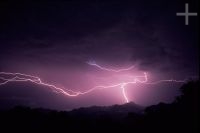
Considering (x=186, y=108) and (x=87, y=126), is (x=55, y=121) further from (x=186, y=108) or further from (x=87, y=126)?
(x=186, y=108)

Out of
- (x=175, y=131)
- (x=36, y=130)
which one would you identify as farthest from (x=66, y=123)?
(x=175, y=131)

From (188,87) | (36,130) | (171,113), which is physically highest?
(188,87)

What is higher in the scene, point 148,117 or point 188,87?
point 188,87

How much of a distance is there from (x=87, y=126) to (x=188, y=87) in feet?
25.1

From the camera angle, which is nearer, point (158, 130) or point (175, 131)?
point (175, 131)

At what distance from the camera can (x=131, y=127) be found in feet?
53.2

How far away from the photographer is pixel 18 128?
16500 millimetres

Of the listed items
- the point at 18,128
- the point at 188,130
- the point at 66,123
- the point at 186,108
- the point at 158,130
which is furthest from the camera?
the point at 66,123

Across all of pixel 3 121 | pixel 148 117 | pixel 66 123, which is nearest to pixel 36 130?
pixel 66 123

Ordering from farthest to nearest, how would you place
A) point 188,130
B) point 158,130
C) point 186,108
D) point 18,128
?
point 18,128, point 186,108, point 158,130, point 188,130

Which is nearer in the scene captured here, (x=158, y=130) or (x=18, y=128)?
(x=158, y=130)

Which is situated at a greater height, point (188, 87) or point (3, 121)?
point (188, 87)

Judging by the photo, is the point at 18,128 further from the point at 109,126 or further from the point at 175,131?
the point at 175,131

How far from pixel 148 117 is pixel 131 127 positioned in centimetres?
145
